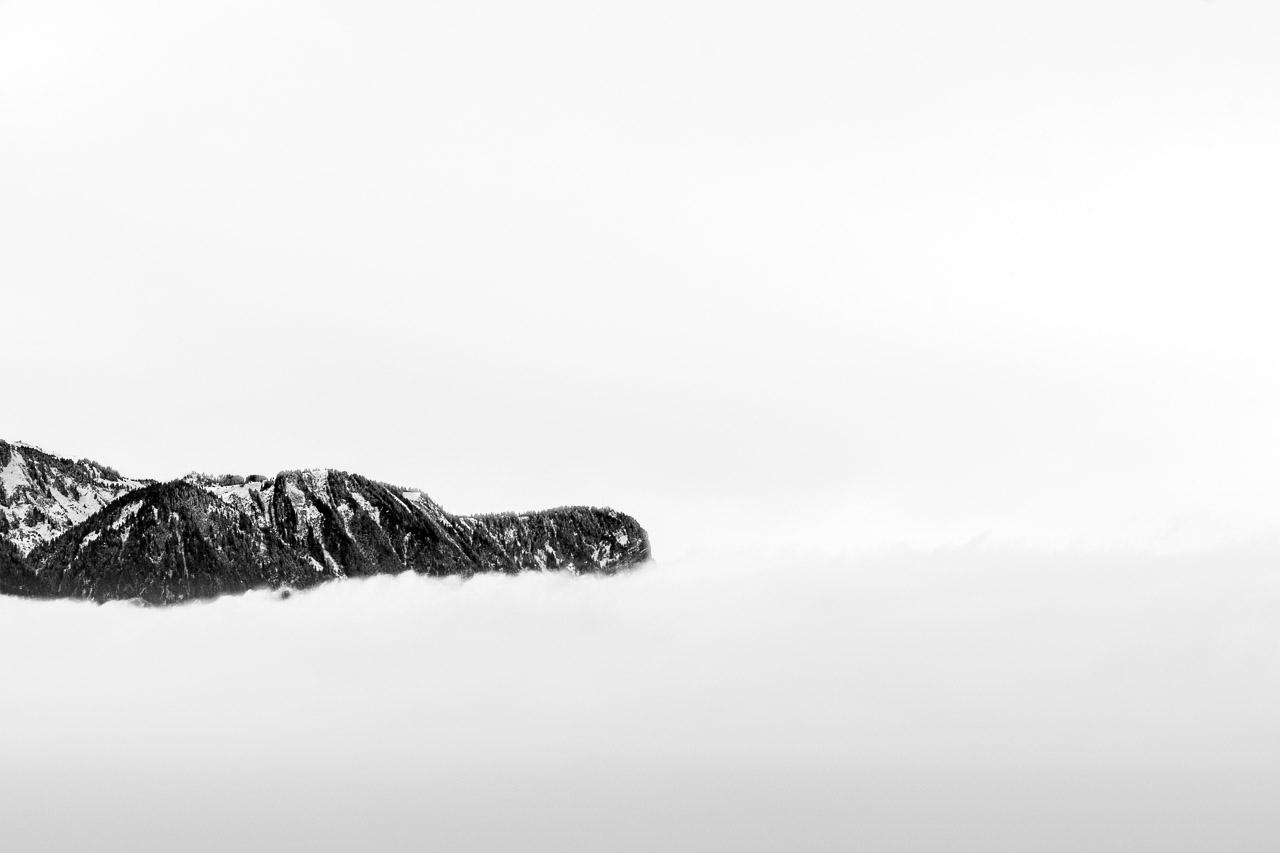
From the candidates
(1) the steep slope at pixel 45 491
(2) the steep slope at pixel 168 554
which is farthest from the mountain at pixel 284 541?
(1) the steep slope at pixel 45 491

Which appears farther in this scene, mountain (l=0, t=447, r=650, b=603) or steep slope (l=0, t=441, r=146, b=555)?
steep slope (l=0, t=441, r=146, b=555)

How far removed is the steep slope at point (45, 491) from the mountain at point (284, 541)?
3.08 ft

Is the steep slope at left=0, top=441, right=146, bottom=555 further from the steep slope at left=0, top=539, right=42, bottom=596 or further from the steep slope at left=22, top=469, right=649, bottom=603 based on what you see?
the steep slope at left=22, top=469, right=649, bottom=603

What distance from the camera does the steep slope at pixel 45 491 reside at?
132m

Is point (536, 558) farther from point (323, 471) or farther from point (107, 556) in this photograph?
point (107, 556)

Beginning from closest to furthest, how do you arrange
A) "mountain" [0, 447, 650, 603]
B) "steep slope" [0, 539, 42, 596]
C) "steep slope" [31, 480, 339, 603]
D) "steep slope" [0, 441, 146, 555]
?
1. "steep slope" [31, 480, 339, 603]
2. "steep slope" [0, 539, 42, 596]
3. "mountain" [0, 447, 650, 603]
4. "steep slope" [0, 441, 146, 555]

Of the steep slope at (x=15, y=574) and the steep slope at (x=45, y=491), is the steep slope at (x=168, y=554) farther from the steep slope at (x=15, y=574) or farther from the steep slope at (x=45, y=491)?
the steep slope at (x=45, y=491)

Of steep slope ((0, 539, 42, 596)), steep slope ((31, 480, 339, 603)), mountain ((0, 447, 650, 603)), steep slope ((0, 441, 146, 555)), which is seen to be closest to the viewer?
steep slope ((31, 480, 339, 603))

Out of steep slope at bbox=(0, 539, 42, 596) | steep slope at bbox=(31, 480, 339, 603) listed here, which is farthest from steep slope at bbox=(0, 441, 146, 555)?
steep slope at bbox=(31, 480, 339, 603)

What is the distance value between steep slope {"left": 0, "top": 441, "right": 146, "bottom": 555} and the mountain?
94cm

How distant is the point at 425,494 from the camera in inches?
5536

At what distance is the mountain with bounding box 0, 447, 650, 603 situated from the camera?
130 m

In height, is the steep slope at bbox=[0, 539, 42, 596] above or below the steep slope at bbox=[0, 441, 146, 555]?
below

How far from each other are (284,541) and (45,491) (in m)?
22.3
